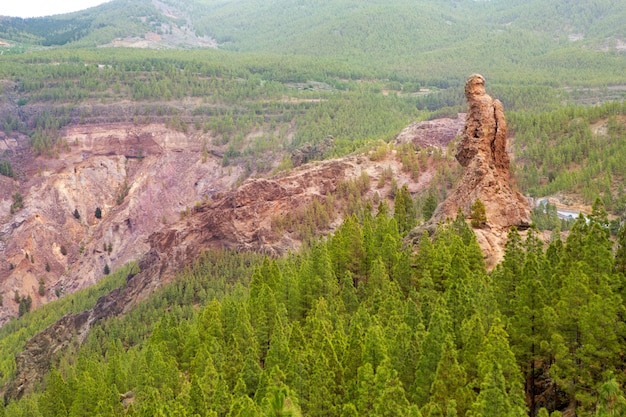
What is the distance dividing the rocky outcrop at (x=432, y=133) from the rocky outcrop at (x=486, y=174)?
82.0 metres

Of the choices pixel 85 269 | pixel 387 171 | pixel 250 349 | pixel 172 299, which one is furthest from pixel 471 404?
pixel 85 269

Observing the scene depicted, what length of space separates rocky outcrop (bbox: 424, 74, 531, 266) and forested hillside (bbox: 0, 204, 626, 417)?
4.61 meters

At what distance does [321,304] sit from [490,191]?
2063cm

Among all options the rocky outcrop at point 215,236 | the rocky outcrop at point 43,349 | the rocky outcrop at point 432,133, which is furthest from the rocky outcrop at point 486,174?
the rocky outcrop at point 432,133

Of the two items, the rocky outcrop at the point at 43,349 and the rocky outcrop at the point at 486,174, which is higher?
the rocky outcrop at the point at 486,174

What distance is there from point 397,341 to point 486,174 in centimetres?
2923

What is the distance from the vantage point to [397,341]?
5275 cm

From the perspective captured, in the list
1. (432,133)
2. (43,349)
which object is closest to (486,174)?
(43,349)

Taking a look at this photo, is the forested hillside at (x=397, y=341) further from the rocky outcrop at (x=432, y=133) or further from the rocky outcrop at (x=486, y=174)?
the rocky outcrop at (x=432, y=133)

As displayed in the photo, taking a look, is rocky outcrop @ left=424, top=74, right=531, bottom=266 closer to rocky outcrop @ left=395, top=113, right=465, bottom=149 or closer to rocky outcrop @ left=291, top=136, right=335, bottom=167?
rocky outcrop @ left=395, top=113, right=465, bottom=149

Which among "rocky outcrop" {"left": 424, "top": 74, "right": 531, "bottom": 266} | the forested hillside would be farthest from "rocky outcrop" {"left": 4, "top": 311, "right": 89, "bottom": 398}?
"rocky outcrop" {"left": 424, "top": 74, "right": 531, "bottom": 266}

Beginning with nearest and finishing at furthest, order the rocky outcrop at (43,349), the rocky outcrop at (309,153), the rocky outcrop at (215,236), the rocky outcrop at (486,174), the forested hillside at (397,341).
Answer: the forested hillside at (397,341)
the rocky outcrop at (486,174)
the rocky outcrop at (43,349)
the rocky outcrop at (215,236)
the rocky outcrop at (309,153)

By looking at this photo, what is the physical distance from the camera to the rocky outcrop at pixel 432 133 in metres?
167

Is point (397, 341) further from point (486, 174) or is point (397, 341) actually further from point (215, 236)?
point (215, 236)
